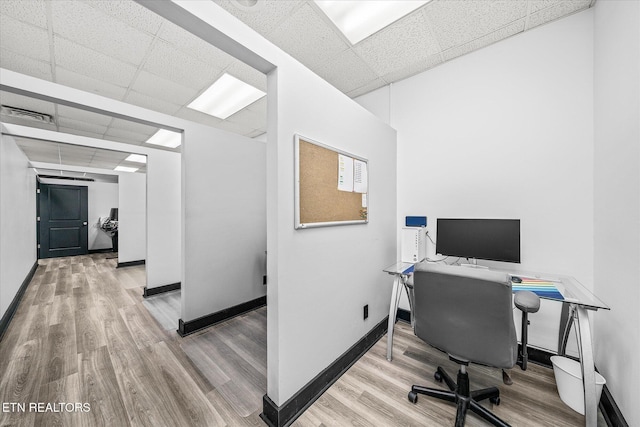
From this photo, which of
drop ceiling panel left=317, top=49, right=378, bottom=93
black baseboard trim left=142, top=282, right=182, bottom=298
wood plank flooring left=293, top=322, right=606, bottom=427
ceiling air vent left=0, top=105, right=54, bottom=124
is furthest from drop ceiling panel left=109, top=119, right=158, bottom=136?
wood plank flooring left=293, top=322, right=606, bottom=427

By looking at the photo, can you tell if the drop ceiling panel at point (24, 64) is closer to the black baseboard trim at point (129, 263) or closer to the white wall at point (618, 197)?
the black baseboard trim at point (129, 263)

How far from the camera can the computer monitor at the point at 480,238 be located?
1.98m

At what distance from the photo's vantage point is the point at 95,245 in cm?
788

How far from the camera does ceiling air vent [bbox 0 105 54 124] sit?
10.9ft

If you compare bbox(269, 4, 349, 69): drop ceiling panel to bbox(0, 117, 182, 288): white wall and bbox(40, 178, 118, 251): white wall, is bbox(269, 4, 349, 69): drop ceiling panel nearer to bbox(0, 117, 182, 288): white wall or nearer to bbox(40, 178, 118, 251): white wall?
bbox(0, 117, 182, 288): white wall

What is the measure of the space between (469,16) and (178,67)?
2.84 m

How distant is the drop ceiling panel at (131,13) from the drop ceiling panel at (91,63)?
70cm

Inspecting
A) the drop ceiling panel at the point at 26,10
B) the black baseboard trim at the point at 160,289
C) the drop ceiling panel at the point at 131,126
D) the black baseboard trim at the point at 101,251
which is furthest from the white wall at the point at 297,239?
the black baseboard trim at the point at 101,251

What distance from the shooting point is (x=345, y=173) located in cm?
201

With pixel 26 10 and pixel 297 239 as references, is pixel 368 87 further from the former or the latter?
pixel 26 10

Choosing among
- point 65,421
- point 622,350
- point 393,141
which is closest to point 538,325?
point 622,350

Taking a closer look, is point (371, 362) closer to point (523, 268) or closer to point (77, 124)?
point (523, 268)

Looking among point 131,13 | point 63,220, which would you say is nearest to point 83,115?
point 131,13

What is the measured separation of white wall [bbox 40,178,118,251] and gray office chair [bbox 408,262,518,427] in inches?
405
